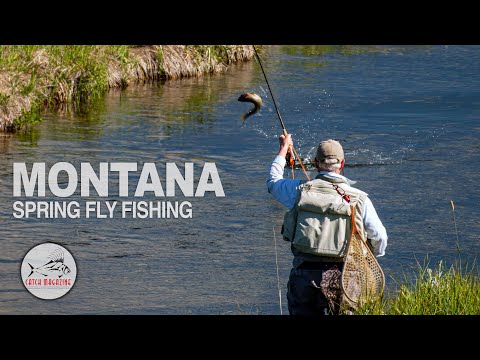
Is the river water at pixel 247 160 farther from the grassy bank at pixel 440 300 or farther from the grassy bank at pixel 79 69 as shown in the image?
the grassy bank at pixel 440 300

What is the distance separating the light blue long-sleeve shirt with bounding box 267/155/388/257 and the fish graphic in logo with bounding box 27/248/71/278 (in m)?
4.07

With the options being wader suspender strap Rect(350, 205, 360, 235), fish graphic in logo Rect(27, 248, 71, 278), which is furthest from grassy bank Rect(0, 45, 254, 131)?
wader suspender strap Rect(350, 205, 360, 235)

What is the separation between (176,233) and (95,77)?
688cm

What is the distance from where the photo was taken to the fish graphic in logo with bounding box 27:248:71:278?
9.61 m

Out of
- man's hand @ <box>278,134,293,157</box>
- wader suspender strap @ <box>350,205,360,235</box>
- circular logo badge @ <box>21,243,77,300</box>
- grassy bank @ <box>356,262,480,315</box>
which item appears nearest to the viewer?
wader suspender strap @ <box>350,205,360,235</box>

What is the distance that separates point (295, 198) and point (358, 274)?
57 centimetres

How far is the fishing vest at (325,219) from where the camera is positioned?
226 inches

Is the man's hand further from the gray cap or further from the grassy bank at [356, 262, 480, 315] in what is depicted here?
the grassy bank at [356, 262, 480, 315]

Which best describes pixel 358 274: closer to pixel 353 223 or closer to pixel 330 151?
pixel 353 223

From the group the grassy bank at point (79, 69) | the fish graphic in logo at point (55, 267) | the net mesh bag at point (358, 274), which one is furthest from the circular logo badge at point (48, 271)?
the grassy bank at point (79, 69)

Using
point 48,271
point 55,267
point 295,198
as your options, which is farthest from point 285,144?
point 55,267
